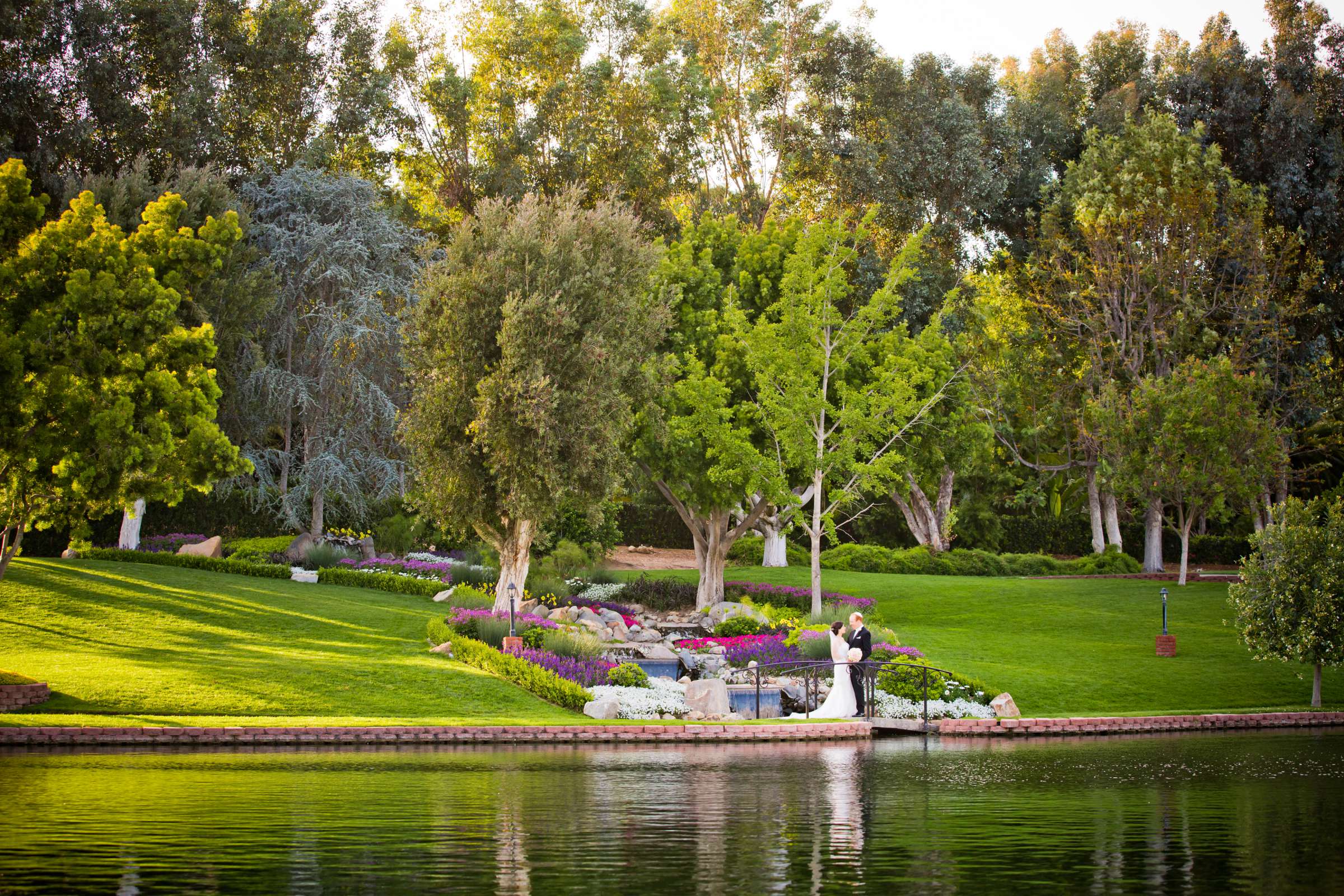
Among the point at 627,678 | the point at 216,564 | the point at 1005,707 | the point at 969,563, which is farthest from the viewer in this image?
the point at 969,563

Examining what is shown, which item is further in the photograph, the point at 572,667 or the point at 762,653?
the point at 762,653

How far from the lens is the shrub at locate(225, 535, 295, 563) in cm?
3322

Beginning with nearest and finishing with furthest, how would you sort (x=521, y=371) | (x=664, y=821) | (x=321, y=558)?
1. (x=664, y=821)
2. (x=521, y=371)
3. (x=321, y=558)

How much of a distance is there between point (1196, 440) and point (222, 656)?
1050 inches

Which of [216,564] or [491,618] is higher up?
[216,564]

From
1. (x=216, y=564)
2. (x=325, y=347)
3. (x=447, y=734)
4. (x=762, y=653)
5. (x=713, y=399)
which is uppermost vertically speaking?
(x=325, y=347)

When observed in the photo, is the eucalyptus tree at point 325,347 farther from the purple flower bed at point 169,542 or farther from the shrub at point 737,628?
the shrub at point 737,628

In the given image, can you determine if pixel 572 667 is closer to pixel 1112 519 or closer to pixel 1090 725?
pixel 1090 725

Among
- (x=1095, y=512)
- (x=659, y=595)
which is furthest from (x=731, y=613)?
(x=1095, y=512)

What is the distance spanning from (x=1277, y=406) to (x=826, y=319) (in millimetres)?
19086

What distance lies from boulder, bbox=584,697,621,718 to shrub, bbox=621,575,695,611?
14.9m

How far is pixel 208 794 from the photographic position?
12148 millimetres

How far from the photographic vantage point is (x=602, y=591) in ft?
112

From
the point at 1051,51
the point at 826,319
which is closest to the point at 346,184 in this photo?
the point at 826,319
